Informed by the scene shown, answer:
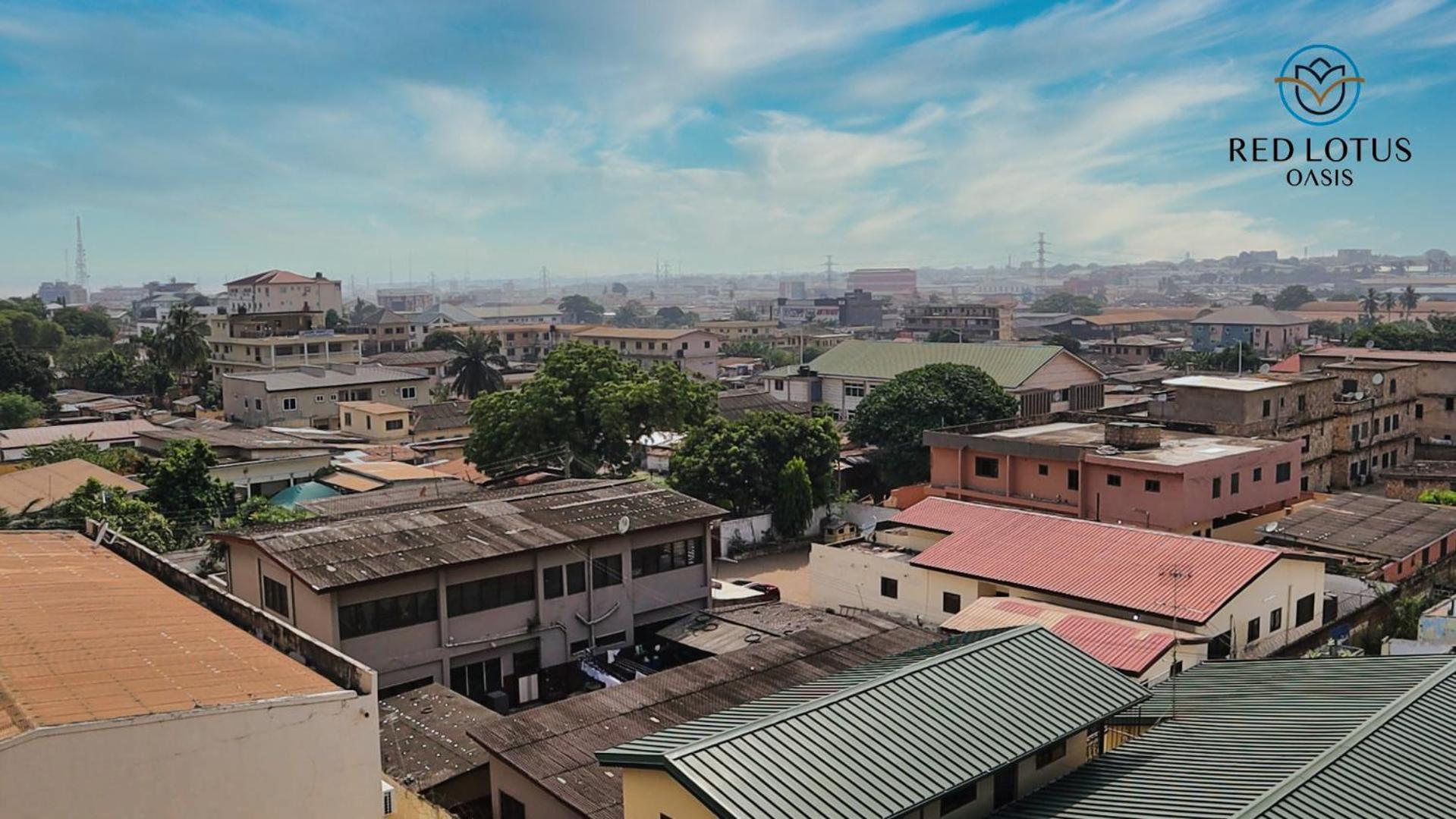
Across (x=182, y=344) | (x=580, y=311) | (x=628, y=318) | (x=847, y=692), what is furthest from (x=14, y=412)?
(x=580, y=311)

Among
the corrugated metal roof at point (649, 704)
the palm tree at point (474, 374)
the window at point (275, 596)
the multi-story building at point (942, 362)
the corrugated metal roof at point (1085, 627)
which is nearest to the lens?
the corrugated metal roof at point (649, 704)

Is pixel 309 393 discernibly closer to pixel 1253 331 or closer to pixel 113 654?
pixel 113 654

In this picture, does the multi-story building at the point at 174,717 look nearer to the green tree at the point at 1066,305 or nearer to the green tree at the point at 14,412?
the green tree at the point at 14,412

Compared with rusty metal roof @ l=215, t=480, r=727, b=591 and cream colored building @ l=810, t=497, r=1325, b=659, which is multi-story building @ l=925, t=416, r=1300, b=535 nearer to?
cream colored building @ l=810, t=497, r=1325, b=659

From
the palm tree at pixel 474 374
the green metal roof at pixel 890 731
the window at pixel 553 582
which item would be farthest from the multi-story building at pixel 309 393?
the green metal roof at pixel 890 731

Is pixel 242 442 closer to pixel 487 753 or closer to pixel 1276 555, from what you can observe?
pixel 487 753

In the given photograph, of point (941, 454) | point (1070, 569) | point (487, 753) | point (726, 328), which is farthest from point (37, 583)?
point (726, 328)
